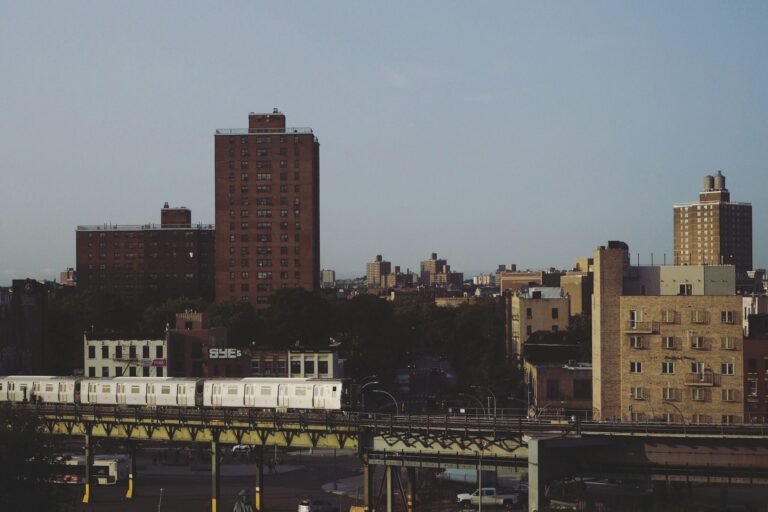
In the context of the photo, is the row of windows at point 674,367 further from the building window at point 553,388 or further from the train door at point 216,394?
the train door at point 216,394

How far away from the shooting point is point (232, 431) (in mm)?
108375

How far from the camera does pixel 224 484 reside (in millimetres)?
126125

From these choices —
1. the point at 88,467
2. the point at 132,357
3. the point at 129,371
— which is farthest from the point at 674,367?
the point at 129,371

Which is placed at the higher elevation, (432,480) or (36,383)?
(36,383)

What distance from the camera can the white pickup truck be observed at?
111188mm

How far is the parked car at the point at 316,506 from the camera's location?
345 feet

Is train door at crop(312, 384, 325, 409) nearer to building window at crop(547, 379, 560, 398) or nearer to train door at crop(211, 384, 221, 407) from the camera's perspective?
train door at crop(211, 384, 221, 407)

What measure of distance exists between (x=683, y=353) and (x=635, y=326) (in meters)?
4.80

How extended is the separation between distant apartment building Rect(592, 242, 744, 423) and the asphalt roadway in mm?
25637

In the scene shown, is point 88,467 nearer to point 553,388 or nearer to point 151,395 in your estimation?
point 151,395

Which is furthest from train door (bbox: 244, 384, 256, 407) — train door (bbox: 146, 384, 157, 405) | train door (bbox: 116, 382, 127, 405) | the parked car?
the parked car

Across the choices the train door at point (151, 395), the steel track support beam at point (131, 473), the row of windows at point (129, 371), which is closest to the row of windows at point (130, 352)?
the row of windows at point (129, 371)

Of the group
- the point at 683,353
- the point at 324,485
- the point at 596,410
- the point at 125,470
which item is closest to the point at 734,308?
the point at 683,353

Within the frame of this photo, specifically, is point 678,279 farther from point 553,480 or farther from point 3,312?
point 3,312
